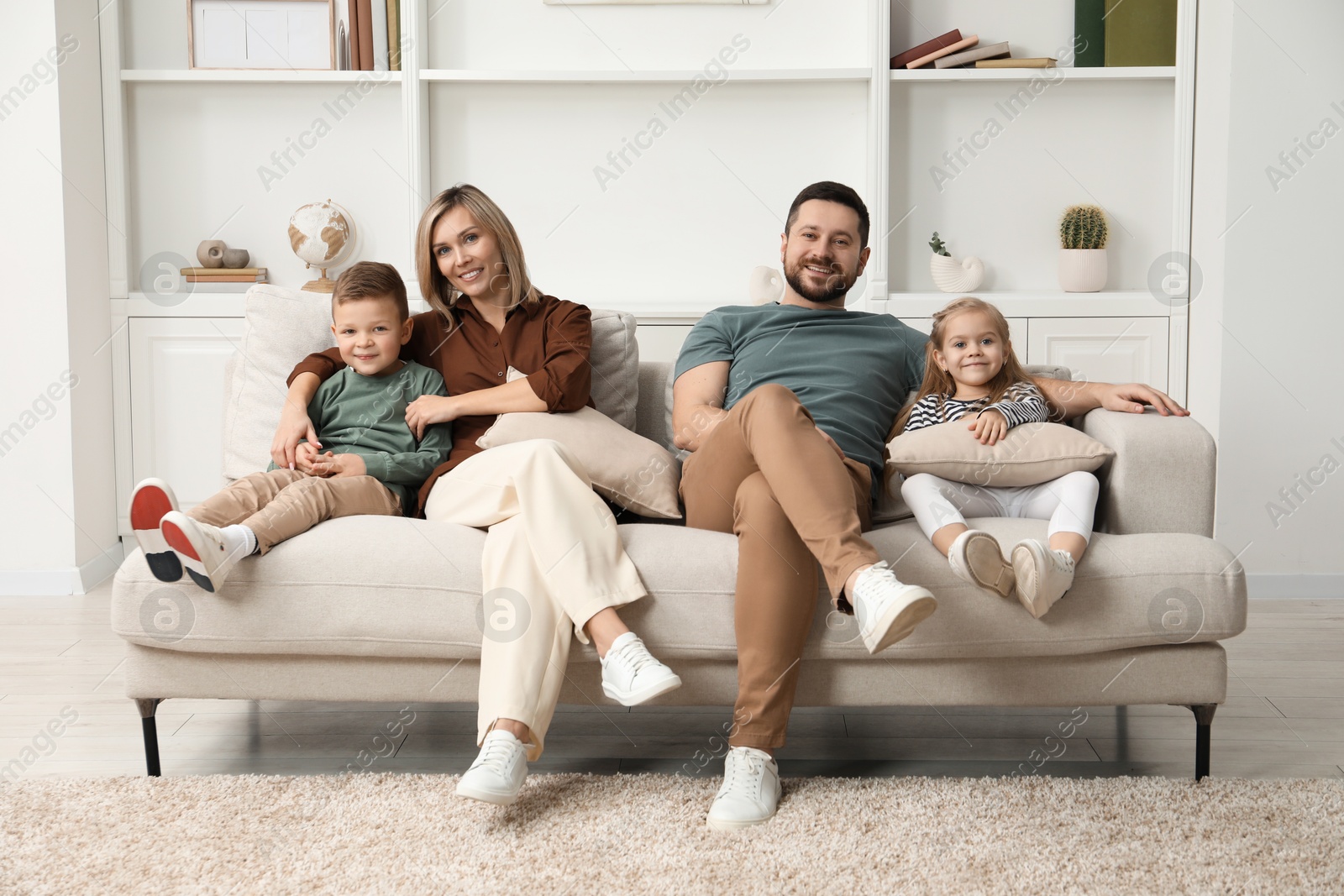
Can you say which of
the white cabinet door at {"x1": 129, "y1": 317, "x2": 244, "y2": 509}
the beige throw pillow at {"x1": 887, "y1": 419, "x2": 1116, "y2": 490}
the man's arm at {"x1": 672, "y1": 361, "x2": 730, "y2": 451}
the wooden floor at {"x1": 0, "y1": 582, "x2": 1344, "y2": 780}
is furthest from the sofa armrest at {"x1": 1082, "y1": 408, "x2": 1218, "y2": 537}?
the white cabinet door at {"x1": 129, "y1": 317, "x2": 244, "y2": 509}

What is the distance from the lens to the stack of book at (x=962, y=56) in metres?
3.16

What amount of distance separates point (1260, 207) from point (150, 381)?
319cm

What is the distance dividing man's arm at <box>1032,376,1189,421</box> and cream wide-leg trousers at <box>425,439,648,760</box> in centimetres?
94

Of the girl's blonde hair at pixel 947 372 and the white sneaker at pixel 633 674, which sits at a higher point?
the girl's blonde hair at pixel 947 372

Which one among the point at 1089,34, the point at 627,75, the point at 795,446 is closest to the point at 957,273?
the point at 1089,34

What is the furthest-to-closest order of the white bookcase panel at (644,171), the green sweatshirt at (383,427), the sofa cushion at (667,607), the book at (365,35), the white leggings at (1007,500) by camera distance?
the white bookcase panel at (644,171) < the book at (365,35) < the green sweatshirt at (383,427) < the white leggings at (1007,500) < the sofa cushion at (667,607)

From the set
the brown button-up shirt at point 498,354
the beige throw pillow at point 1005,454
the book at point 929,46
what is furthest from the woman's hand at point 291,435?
the book at point 929,46

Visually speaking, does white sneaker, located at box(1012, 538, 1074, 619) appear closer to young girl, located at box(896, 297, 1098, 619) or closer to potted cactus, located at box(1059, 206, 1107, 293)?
young girl, located at box(896, 297, 1098, 619)

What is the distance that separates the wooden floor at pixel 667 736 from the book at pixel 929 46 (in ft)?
6.34

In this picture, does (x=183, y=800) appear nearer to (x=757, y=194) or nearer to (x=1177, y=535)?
(x=1177, y=535)

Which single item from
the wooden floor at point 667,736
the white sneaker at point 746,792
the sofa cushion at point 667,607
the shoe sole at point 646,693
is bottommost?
the wooden floor at point 667,736

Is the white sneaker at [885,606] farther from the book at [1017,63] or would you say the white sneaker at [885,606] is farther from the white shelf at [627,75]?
the book at [1017,63]

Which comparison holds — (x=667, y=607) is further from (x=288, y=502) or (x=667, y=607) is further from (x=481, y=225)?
(x=481, y=225)

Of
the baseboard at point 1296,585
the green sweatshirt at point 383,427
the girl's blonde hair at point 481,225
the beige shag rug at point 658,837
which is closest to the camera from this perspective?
the beige shag rug at point 658,837
